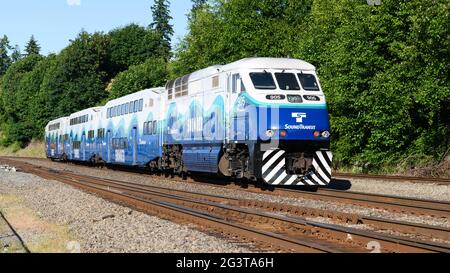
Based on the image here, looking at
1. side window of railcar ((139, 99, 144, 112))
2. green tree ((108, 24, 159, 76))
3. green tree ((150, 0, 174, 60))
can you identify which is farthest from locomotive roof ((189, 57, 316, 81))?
green tree ((150, 0, 174, 60))

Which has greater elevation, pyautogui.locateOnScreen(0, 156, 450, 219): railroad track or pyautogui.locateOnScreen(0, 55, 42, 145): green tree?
pyautogui.locateOnScreen(0, 55, 42, 145): green tree

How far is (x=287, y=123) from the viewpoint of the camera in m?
16.8

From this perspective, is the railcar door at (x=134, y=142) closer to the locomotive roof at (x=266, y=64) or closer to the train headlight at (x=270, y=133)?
the locomotive roof at (x=266, y=64)

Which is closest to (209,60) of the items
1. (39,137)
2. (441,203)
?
(441,203)

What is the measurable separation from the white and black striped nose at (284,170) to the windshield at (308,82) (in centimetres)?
199

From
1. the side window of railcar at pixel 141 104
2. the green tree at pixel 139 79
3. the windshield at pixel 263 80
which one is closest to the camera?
the windshield at pixel 263 80

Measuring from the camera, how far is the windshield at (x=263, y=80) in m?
17.2

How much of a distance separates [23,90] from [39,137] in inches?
455

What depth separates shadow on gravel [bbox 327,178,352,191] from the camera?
19656mm

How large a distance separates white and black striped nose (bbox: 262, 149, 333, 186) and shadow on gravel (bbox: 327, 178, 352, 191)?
214 cm

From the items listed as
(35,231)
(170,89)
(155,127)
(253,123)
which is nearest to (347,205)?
(253,123)

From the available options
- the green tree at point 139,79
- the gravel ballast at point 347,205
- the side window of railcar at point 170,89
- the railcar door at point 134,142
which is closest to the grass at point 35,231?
the gravel ballast at point 347,205

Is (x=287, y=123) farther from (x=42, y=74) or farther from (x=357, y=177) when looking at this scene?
(x=42, y=74)

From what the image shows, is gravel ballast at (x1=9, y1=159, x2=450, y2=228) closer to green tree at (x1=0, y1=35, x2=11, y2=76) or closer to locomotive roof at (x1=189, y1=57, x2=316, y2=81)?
locomotive roof at (x1=189, y1=57, x2=316, y2=81)
